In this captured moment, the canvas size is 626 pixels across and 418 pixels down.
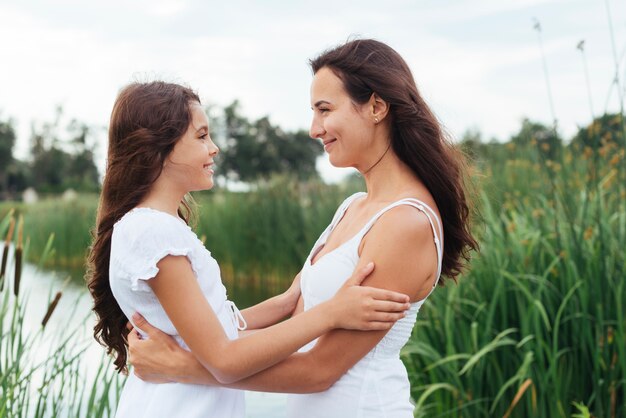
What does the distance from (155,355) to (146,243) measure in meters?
0.26

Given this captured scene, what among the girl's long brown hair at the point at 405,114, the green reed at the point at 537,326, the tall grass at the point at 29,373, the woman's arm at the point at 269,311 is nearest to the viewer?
the girl's long brown hair at the point at 405,114

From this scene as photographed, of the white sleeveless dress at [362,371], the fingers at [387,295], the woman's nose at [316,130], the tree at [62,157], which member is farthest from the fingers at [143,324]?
the tree at [62,157]

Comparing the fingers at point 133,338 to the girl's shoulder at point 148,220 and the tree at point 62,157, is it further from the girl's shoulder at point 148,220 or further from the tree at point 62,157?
the tree at point 62,157

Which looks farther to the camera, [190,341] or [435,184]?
[435,184]

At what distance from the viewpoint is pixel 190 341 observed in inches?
62.7

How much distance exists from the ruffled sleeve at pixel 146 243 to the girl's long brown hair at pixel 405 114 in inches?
22.0

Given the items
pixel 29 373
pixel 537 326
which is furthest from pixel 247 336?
pixel 537 326

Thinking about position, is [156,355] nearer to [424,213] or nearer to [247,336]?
[247,336]

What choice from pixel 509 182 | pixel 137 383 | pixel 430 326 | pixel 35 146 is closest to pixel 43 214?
pixel 509 182

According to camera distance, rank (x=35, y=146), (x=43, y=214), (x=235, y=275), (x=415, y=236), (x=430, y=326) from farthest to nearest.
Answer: (x=35, y=146), (x=43, y=214), (x=235, y=275), (x=430, y=326), (x=415, y=236)

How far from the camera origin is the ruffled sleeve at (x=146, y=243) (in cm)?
159

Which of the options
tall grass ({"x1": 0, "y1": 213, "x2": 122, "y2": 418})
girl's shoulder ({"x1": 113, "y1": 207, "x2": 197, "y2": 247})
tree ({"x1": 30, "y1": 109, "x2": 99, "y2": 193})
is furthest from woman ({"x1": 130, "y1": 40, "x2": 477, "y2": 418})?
A: tree ({"x1": 30, "y1": 109, "x2": 99, "y2": 193})

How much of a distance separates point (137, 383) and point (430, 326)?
2352 millimetres

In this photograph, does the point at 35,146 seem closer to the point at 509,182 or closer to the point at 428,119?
the point at 509,182
